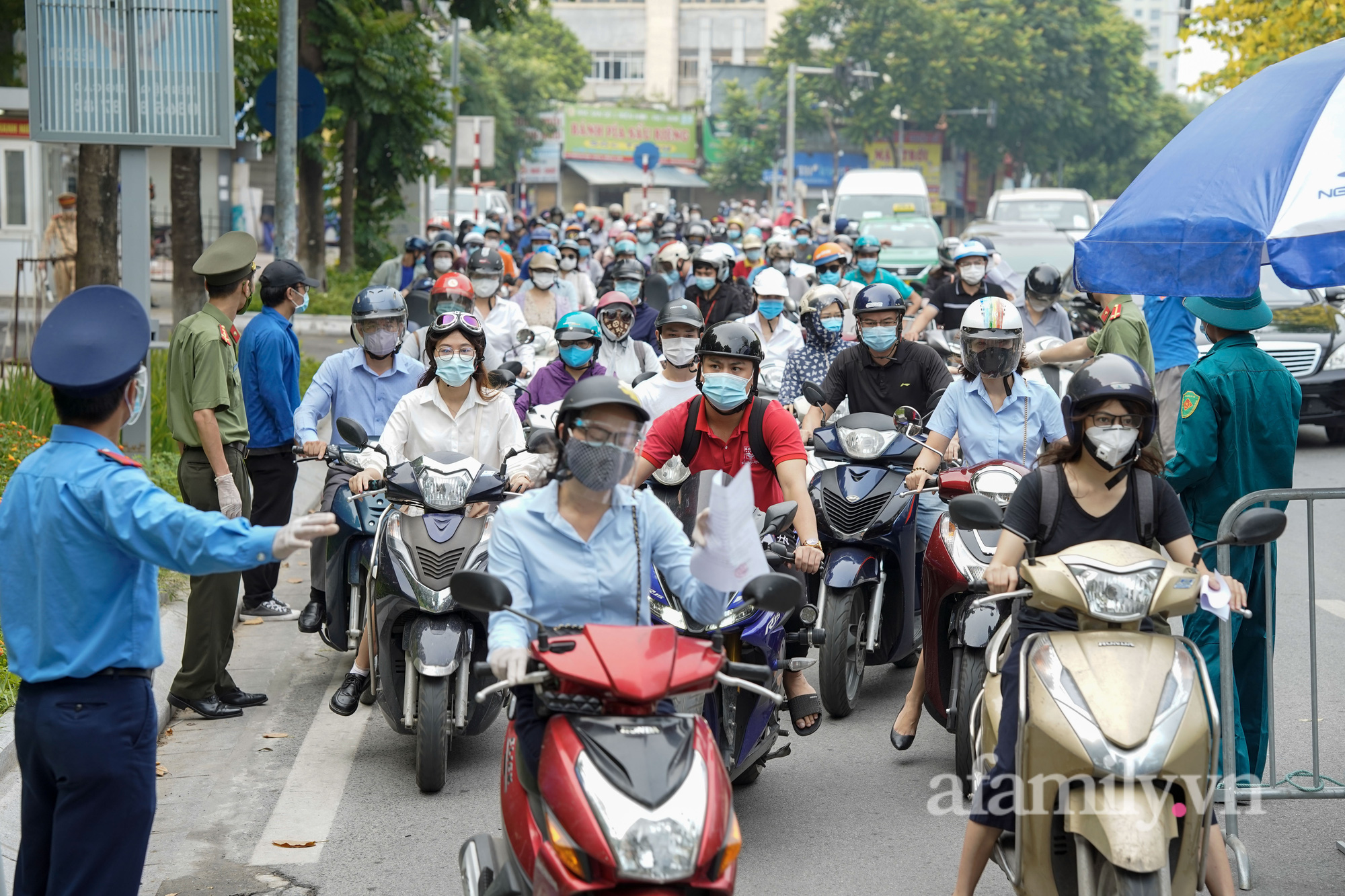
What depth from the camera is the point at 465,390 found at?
6961 millimetres

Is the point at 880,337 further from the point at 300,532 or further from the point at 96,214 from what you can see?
the point at 96,214

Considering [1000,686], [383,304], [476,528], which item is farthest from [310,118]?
[1000,686]

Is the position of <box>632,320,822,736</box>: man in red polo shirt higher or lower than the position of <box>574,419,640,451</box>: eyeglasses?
lower

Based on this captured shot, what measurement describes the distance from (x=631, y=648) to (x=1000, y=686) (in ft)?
4.41

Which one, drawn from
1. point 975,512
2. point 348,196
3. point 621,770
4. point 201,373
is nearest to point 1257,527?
point 975,512

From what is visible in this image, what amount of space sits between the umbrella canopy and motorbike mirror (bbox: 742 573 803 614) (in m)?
1.82

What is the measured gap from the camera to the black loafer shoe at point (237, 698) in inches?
275

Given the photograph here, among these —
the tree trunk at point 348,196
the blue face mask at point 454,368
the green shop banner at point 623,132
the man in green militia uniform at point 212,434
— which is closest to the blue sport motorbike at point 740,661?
the blue face mask at point 454,368

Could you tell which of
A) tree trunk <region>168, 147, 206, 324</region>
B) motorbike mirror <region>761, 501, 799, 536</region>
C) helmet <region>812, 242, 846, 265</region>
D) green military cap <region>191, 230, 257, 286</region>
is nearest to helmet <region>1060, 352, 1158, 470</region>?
motorbike mirror <region>761, 501, 799, 536</region>

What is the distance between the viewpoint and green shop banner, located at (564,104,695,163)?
8444cm

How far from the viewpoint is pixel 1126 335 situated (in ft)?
29.6

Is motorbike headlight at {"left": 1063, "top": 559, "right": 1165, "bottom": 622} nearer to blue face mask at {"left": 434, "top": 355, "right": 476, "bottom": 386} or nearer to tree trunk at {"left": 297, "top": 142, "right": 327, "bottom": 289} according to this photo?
blue face mask at {"left": 434, "top": 355, "right": 476, "bottom": 386}

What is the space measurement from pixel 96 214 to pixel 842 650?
895cm

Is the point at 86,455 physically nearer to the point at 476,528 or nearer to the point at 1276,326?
the point at 476,528
